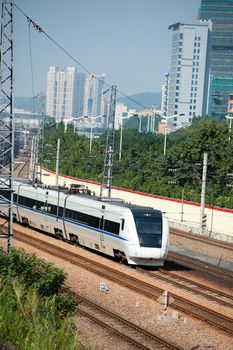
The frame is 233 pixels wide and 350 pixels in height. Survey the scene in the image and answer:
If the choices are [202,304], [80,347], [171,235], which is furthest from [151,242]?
[171,235]

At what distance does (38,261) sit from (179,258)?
16.7 meters

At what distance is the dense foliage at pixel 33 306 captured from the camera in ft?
50.0

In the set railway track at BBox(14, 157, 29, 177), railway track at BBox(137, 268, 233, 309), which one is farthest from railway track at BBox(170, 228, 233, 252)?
railway track at BBox(14, 157, 29, 177)

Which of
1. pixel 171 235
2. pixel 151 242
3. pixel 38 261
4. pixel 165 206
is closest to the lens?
pixel 38 261

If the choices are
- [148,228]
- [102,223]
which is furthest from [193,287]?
[102,223]

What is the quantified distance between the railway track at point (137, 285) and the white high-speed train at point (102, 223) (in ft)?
3.34

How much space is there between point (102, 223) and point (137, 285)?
6631 mm

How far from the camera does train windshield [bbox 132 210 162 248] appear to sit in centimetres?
3080

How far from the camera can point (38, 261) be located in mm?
22500

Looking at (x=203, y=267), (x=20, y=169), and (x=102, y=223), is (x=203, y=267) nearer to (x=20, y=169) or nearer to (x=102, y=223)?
(x=102, y=223)

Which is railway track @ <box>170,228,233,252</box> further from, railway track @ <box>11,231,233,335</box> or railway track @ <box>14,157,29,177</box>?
railway track @ <box>14,157,29,177</box>

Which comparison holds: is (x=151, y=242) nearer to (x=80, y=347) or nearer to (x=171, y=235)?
(x=80, y=347)

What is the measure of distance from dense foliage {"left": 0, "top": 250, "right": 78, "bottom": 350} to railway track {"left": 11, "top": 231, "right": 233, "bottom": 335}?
4.40 m

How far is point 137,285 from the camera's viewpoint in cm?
2758
